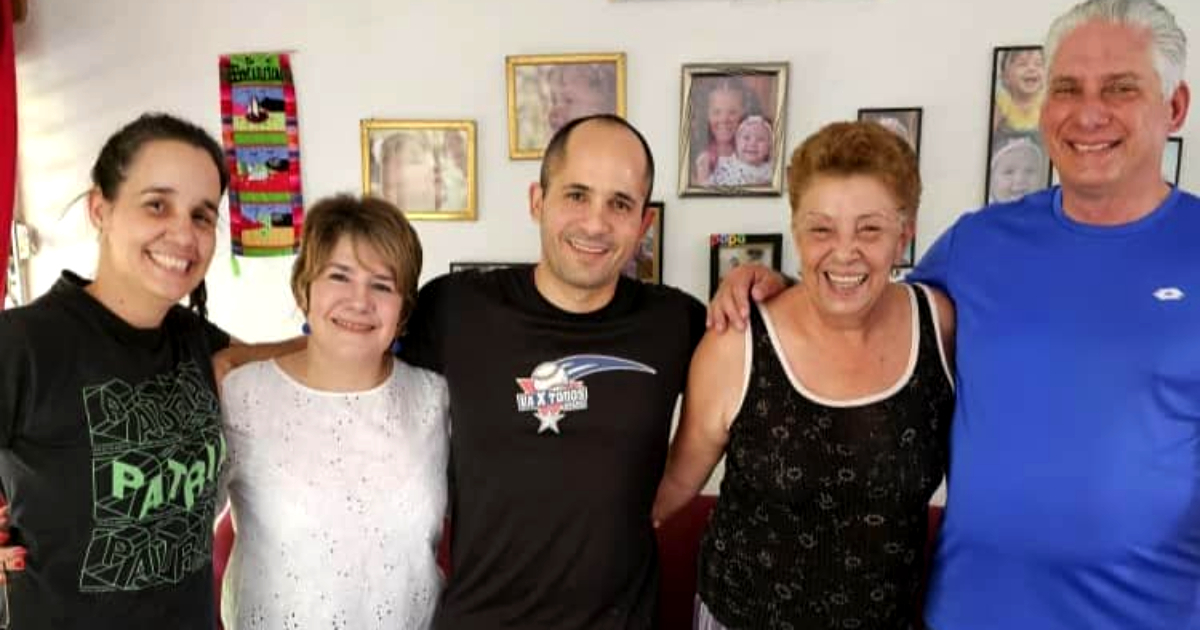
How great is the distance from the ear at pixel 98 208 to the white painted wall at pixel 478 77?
4.24 feet

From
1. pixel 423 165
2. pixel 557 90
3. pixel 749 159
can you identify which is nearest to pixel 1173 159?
pixel 749 159

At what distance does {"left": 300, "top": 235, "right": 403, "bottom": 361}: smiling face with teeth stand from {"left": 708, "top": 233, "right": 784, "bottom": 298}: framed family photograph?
4.29 feet

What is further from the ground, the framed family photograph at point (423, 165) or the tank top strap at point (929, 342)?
the framed family photograph at point (423, 165)

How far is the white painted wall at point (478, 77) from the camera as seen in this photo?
2.39 meters

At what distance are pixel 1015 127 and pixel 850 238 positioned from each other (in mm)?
1482

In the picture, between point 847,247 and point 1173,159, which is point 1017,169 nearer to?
point 1173,159

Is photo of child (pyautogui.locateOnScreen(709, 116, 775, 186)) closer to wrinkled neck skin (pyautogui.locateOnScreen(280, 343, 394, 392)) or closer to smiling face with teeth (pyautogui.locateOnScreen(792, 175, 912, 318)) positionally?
smiling face with teeth (pyautogui.locateOnScreen(792, 175, 912, 318))

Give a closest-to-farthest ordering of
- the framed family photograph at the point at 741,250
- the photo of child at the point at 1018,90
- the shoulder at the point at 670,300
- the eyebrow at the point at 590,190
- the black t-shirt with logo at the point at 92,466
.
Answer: the black t-shirt with logo at the point at 92,466
the eyebrow at the point at 590,190
the shoulder at the point at 670,300
the photo of child at the point at 1018,90
the framed family photograph at the point at 741,250

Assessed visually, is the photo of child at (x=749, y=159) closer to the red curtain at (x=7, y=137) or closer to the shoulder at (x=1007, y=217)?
the shoulder at (x=1007, y=217)

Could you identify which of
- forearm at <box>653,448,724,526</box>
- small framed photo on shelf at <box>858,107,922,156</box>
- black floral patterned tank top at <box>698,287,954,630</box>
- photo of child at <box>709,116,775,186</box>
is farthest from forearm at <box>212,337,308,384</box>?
small framed photo on shelf at <box>858,107,922,156</box>

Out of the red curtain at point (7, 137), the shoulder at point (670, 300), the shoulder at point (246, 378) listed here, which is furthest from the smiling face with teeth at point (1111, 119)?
the red curtain at point (7, 137)

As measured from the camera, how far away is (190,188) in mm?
1314

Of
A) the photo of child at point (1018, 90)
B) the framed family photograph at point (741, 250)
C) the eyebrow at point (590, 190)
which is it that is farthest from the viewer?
the framed family photograph at point (741, 250)

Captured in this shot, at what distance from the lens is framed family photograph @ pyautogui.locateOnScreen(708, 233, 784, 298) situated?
2.47m
